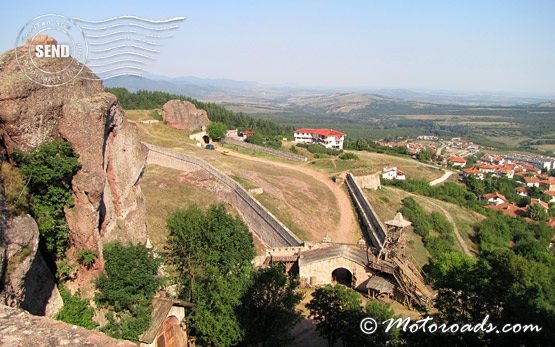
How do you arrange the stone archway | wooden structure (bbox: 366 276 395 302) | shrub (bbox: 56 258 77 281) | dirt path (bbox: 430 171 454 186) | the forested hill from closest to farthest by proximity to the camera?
shrub (bbox: 56 258 77 281) < the stone archway < wooden structure (bbox: 366 276 395 302) < dirt path (bbox: 430 171 454 186) < the forested hill

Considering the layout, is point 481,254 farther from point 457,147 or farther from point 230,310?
point 457,147

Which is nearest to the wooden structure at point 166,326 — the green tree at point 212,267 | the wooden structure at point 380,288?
the green tree at point 212,267

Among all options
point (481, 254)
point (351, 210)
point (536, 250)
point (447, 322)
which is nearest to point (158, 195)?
point (351, 210)

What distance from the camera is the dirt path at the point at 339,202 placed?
124 feet

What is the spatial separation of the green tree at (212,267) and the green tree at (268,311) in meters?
0.47

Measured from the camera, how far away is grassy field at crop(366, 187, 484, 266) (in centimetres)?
4209

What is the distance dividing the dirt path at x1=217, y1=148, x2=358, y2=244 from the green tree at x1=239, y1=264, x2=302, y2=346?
56.1ft

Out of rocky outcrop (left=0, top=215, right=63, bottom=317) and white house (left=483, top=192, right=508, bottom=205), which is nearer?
rocky outcrop (left=0, top=215, right=63, bottom=317)

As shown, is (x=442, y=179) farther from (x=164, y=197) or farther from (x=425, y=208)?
(x=164, y=197)

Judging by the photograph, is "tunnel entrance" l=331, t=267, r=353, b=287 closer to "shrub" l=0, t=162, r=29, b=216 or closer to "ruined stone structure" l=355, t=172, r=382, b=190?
"ruined stone structure" l=355, t=172, r=382, b=190

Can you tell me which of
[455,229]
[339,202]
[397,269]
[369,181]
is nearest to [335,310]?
[397,269]

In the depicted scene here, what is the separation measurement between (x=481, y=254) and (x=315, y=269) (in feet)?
83.6

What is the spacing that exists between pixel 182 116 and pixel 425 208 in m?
42.6

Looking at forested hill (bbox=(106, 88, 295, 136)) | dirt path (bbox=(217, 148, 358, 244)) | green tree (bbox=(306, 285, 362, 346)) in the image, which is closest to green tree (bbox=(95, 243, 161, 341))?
green tree (bbox=(306, 285, 362, 346))
